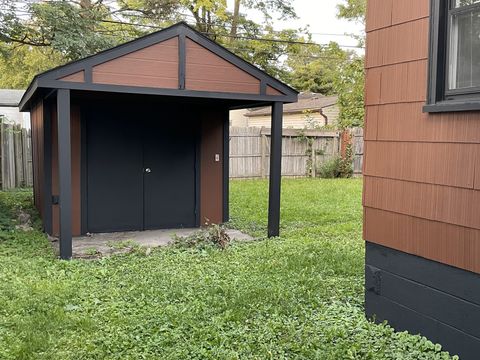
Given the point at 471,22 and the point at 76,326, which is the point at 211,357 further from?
the point at 471,22

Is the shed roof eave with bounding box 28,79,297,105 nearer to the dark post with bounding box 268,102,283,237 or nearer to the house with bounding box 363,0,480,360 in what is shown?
the dark post with bounding box 268,102,283,237

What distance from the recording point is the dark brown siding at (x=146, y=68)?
5.62m

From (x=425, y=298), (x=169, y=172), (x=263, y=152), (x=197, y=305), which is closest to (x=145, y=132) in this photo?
(x=169, y=172)

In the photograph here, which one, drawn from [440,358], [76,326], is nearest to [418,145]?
[440,358]

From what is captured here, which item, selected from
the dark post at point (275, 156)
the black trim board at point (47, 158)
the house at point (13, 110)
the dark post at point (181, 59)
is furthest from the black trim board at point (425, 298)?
the house at point (13, 110)

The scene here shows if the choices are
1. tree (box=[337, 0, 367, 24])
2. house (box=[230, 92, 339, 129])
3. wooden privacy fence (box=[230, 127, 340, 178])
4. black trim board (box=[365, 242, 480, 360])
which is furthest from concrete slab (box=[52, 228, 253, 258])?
house (box=[230, 92, 339, 129])

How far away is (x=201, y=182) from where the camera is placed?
7.97 metres

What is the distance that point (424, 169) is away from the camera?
3.05 metres

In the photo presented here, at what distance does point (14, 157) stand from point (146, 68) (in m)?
8.48

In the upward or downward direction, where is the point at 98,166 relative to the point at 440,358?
upward

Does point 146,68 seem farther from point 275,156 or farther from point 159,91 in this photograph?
point 275,156

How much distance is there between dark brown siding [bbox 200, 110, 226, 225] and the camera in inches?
314

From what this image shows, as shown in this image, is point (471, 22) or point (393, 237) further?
point (393, 237)

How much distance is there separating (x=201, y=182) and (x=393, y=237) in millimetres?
4942
